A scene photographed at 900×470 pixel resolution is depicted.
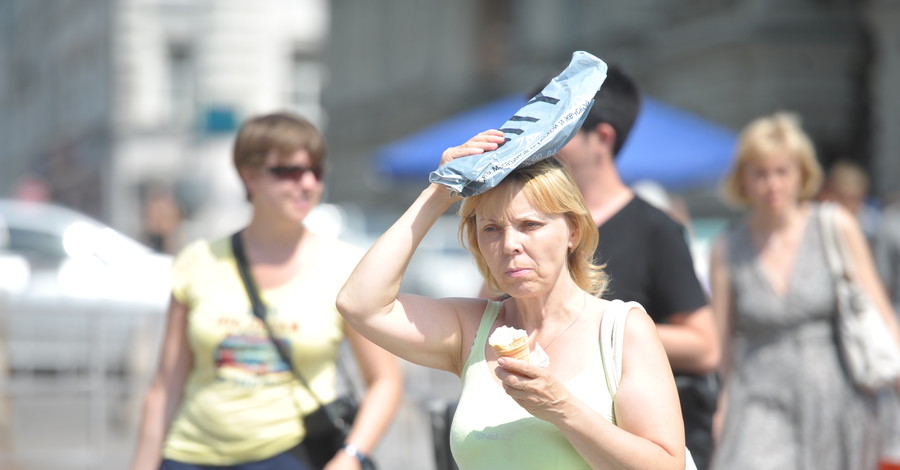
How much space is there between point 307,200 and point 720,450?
6.91ft

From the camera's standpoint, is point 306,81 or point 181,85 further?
point 306,81

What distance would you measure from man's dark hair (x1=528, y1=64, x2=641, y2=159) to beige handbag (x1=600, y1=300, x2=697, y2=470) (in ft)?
4.60

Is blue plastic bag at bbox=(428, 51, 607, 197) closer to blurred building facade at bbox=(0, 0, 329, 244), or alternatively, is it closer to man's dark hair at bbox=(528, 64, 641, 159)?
man's dark hair at bbox=(528, 64, 641, 159)

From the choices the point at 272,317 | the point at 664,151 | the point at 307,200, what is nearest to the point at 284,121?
the point at 307,200

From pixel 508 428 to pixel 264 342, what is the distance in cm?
156

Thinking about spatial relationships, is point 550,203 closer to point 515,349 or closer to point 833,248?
point 515,349

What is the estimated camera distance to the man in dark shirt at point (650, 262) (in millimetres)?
4199

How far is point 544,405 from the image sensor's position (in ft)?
8.95

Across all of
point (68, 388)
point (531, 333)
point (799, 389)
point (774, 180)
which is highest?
point (531, 333)

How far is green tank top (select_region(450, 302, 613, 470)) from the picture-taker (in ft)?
9.50

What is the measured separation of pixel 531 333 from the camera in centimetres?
310

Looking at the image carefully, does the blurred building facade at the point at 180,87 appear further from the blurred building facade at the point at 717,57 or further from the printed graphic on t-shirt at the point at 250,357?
the printed graphic on t-shirt at the point at 250,357

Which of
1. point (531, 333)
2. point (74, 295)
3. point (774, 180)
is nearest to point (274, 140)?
point (531, 333)

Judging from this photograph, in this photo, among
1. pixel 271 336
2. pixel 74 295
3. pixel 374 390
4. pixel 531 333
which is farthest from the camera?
pixel 74 295
